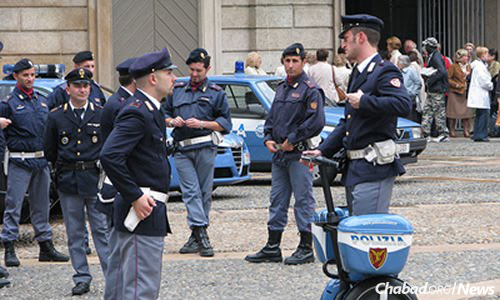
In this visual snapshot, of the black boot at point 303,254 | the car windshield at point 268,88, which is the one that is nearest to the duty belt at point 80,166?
the black boot at point 303,254

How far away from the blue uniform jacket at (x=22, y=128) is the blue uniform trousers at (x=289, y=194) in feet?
6.98

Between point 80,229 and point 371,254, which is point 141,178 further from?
point 80,229

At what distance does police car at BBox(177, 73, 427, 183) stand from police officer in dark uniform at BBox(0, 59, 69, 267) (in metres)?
5.17

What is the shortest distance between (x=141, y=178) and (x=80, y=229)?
8.59 ft

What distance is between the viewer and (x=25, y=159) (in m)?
10.0

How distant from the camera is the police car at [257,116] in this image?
15.2m

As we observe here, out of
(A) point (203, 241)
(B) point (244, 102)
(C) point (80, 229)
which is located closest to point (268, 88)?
(B) point (244, 102)

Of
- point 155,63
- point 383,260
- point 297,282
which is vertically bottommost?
point 297,282

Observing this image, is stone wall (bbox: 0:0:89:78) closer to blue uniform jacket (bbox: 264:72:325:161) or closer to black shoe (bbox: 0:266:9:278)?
blue uniform jacket (bbox: 264:72:325:161)

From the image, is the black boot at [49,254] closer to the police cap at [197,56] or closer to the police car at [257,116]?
the police cap at [197,56]

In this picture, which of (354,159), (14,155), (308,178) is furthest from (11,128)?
(354,159)

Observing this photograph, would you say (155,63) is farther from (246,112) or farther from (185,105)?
(246,112)

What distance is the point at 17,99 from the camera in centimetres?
1011

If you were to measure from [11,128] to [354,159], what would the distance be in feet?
13.4
